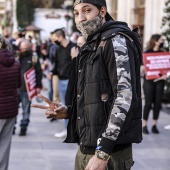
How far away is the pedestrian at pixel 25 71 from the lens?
802 cm

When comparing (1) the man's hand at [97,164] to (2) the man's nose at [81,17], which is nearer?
(1) the man's hand at [97,164]

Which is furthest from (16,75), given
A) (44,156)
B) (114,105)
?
(114,105)

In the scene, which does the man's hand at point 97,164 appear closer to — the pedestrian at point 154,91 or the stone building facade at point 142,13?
the pedestrian at point 154,91

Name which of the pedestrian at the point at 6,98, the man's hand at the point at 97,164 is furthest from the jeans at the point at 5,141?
the man's hand at the point at 97,164

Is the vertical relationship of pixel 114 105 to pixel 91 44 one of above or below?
below

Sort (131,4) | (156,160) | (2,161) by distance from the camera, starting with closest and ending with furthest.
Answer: (2,161) < (156,160) < (131,4)

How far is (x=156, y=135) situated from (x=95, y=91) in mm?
5619

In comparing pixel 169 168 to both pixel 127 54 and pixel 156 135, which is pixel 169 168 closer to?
pixel 156 135

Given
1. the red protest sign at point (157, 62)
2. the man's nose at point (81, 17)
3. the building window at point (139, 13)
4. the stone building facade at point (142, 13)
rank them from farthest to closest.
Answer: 1. the building window at point (139, 13)
2. the stone building facade at point (142, 13)
3. the red protest sign at point (157, 62)
4. the man's nose at point (81, 17)

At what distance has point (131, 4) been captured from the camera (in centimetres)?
2148

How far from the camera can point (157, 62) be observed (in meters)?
8.47

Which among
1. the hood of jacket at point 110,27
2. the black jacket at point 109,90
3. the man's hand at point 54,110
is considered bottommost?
the man's hand at point 54,110

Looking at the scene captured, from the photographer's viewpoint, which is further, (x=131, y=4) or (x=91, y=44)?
(x=131, y=4)

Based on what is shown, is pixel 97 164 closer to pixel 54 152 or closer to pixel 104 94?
pixel 104 94
